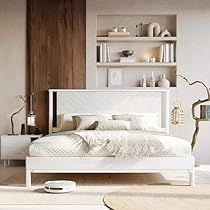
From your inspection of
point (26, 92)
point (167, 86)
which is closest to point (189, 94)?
point (167, 86)

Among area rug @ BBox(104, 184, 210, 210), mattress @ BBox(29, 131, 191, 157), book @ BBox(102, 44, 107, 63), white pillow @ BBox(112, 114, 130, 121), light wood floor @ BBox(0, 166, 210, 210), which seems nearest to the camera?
area rug @ BBox(104, 184, 210, 210)

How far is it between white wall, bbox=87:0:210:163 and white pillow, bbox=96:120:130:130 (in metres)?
1.13

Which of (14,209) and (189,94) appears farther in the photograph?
(189,94)

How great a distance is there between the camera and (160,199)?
3213 millimetres

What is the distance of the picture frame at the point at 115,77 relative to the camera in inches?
295

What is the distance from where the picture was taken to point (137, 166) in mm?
5414

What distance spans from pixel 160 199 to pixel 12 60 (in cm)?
469

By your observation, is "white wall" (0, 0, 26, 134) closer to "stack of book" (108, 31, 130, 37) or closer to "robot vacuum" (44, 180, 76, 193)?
"stack of book" (108, 31, 130, 37)

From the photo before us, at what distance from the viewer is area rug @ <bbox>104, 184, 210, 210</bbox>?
2955 mm

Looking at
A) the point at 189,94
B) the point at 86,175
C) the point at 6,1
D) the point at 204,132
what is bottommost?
the point at 86,175

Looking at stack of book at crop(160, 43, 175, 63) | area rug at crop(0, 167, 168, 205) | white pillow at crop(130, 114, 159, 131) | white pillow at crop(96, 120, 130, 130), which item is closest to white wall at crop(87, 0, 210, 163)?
stack of book at crop(160, 43, 175, 63)

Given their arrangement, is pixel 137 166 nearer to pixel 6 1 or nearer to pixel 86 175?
pixel 86 175

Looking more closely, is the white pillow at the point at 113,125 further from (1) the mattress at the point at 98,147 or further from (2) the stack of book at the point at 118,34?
(2) the stack of book at the point at 118,34

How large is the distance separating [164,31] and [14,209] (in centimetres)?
→ 411
